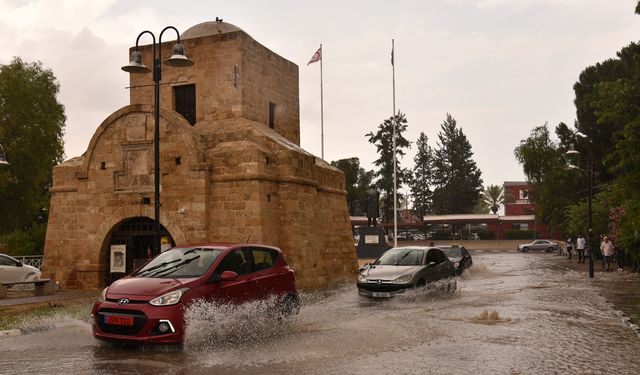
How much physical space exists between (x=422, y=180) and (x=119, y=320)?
8967 cm

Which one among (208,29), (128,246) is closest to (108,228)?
(128,246)

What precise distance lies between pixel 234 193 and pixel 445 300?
279 inches

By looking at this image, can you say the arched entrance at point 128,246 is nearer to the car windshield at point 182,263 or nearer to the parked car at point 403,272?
the parked car at point 403,272

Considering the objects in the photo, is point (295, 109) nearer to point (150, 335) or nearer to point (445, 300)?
point (445, 300)

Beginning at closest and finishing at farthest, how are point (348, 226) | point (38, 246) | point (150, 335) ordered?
point (150, 335), point (348, 226), point (38, 246)

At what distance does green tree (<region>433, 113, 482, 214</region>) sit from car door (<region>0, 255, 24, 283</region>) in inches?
2993

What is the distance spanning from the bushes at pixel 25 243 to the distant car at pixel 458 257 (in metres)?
21.7

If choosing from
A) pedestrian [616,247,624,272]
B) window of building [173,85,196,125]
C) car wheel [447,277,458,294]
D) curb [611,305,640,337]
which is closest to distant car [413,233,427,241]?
pedestrian [616,247,624,272]

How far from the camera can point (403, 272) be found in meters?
16.2

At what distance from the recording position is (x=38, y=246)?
113ft

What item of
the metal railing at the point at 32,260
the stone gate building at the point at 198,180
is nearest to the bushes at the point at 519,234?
the stone gate building at the point at 198,180

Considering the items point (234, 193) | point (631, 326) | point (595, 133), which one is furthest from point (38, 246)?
point (595, 133)

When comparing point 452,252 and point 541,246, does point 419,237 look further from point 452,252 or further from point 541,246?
point 452,252

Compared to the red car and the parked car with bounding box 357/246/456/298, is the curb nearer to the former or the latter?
the parked car with bounding box 357/246/456/298
